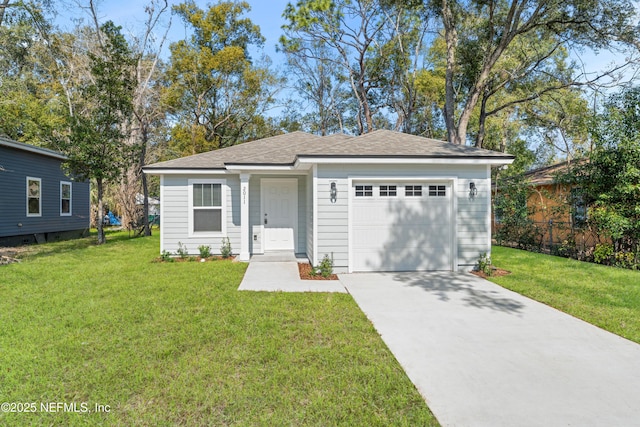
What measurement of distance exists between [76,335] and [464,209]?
7.07 m

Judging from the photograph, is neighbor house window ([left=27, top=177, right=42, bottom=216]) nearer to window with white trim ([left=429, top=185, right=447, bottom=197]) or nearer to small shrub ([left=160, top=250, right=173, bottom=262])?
small shrub ([left=160, top=250, right=173, bottom=262])

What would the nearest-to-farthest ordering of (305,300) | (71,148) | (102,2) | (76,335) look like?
(76,335), (305,300), (71,148), (102,2)

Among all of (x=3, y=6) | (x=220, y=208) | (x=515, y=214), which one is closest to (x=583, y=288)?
(x=515, y=214)

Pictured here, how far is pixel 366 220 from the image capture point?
739 centimetres

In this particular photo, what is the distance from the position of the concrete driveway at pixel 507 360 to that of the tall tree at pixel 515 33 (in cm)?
1067

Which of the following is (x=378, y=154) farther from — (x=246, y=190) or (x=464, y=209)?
(x=246, y=190)

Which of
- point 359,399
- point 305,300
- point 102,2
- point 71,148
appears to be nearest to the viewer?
point 359,399

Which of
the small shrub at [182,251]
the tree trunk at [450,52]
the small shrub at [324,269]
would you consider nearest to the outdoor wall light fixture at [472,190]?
the small shrub at [324,269]

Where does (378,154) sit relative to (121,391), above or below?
above

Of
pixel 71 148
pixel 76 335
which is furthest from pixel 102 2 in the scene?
pixel 76 335

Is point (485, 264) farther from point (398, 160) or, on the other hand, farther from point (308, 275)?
point (308, 275)

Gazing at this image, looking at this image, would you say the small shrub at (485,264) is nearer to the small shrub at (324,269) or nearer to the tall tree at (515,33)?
the small shrub at (324,269)

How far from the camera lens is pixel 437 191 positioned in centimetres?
751

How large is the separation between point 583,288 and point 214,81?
20.5m
